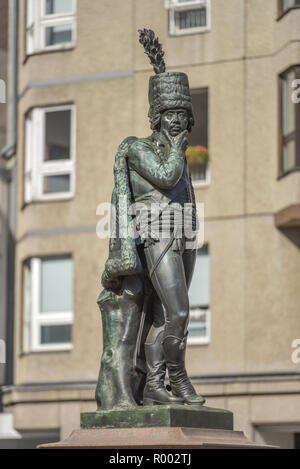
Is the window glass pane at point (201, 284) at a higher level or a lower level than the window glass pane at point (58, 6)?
lower

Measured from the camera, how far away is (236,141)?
87.6 feet

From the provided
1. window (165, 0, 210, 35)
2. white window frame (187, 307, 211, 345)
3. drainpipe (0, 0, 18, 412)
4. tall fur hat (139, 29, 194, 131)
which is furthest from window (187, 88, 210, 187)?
tall fur hat (139, 29, 194, 131)

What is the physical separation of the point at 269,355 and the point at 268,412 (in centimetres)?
104

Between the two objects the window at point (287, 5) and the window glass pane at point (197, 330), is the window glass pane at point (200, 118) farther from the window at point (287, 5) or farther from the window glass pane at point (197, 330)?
the window glass pane at point (197, 330)

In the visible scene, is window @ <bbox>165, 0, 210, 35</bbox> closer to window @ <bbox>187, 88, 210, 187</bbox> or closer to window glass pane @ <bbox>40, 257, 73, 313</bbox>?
window @ <bbox>187, 88, 210, 187</bbox>

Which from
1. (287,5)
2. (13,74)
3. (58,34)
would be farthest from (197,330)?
(13,74)

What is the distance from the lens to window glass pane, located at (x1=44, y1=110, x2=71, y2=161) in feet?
94.4

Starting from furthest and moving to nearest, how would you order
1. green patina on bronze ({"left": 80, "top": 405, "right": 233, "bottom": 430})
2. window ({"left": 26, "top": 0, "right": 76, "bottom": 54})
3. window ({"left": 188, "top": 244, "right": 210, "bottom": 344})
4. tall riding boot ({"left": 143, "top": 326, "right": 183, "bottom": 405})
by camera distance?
window ({"left": 26, "top": 0, "right": 76, "bottom": 54}), window ({"left": 188, "top": 244, "right": 210, "bottom": 344}), tall riding boot ({"left": 143, "top": 326, "right": 183, "bottom": 405}), green patina on bronze ({"left": 80, "top": 405, "right": 233, "bottom": 430})

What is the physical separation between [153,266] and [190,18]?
17.1m

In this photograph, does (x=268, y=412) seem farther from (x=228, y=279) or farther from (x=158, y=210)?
(x=158, y=210)

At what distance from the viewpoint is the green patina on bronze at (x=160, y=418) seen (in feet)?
34.8

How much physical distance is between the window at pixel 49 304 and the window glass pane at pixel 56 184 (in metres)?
1.43

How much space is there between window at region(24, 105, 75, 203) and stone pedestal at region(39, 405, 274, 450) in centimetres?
1770

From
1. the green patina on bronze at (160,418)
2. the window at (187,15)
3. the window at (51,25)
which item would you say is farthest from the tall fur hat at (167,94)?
the window at (51,25)
